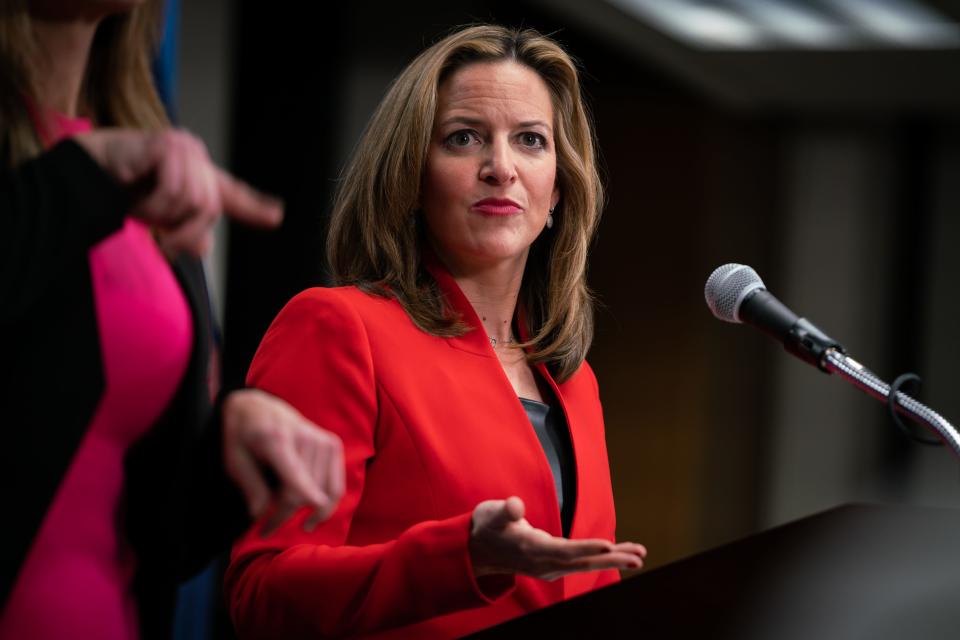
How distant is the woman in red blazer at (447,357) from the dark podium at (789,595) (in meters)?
0.12

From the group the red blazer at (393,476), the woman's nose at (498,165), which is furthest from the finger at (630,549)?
the woman's nose at (498,165)

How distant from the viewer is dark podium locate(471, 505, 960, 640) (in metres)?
1.25

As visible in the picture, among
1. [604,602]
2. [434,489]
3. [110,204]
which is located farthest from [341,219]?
[110,204]

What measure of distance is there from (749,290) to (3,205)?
968mm

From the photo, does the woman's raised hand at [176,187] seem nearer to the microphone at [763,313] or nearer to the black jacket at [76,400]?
the black jacket at [76,400]

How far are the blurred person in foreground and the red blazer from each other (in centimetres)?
31

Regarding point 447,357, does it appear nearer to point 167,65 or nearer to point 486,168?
point 486,168

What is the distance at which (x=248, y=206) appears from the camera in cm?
93

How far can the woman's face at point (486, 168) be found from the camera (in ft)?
5.59

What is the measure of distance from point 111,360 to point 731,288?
0.86 metres

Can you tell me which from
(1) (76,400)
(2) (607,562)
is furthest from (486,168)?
(1) (76,400)

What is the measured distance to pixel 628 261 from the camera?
696cm

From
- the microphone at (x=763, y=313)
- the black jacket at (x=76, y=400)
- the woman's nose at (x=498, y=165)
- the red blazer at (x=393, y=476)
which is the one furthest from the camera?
the woman's nose at (x=498, y=165)

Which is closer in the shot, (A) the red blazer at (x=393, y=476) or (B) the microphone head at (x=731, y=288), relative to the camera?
(A) the red blazer at (x=393, y=476)
